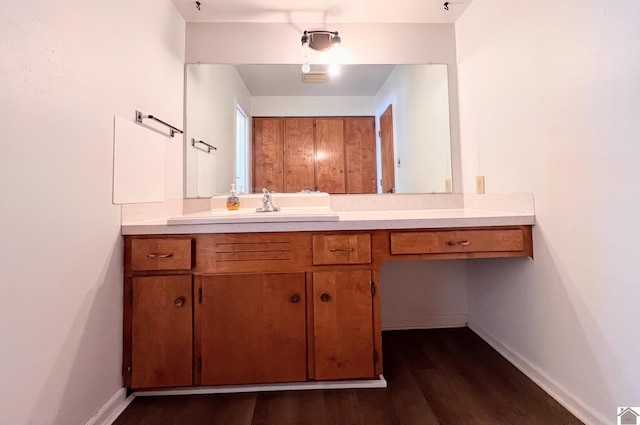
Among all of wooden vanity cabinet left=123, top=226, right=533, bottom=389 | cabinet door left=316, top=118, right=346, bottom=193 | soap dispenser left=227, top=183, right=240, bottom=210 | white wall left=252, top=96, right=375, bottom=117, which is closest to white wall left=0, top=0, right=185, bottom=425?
wooden vanity cabinet left=123, top=226, right=533, bottom=389

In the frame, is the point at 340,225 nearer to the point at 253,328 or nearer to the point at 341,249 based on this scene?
the point at 341,249

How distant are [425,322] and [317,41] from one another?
80.2 inches

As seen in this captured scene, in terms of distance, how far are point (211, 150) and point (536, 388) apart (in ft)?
7.16

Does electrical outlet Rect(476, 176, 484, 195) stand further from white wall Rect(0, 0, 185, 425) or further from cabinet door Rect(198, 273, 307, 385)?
white wall Rect(0, 0, 185, 425)

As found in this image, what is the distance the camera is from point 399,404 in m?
1.20

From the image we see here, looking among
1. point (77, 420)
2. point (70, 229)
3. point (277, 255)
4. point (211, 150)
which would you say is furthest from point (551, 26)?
point (77, 420)

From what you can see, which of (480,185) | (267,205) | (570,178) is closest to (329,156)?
(267,205)

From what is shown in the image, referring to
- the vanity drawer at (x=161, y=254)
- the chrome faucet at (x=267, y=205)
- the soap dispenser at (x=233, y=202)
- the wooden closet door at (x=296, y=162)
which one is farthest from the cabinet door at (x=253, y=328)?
the wooden closet door at (x=296, y=162)

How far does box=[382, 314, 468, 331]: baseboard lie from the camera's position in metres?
1.93

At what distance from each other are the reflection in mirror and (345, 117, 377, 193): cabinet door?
4cm

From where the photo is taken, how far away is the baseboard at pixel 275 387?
127 cm

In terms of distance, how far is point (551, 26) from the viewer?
45.4 inches

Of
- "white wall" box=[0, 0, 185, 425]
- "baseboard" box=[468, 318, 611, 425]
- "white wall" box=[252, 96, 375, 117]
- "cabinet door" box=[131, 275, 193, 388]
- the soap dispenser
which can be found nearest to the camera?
"white wall" box=[0, 0, 185, 425]

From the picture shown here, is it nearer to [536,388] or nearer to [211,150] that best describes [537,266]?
[536,388]
